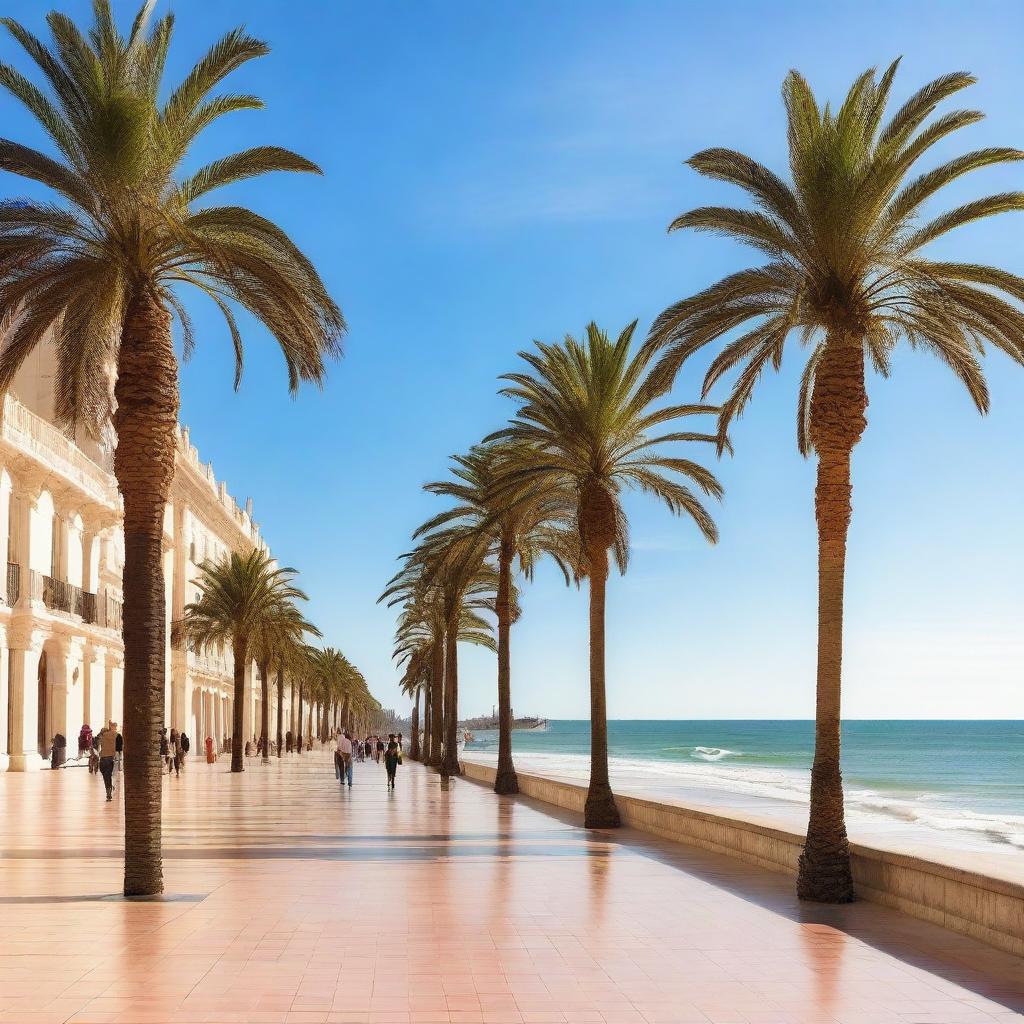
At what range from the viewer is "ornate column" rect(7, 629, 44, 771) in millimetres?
38906

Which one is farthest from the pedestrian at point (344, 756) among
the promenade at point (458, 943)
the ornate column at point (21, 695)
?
the promenade at point (458, 943)

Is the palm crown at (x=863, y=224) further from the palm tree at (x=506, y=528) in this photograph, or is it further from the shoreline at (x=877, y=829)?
the palm tree at (x=506, y=528)

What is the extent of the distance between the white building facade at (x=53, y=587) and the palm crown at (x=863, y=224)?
27042mm

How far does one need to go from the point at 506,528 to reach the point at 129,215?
18.0 m

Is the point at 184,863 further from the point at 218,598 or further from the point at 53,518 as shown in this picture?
the point at 218,598

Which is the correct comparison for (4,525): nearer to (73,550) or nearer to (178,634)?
(73,550)

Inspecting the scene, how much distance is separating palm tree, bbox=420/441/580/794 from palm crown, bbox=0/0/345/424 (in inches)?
429

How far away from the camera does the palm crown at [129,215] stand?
515 inches

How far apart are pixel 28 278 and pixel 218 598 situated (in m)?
36.5

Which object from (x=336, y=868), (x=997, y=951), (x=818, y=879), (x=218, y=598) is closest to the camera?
(x=997, y=951)

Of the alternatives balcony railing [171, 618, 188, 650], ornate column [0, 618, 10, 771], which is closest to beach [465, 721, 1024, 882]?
balcony railing [171, 618, 188, 650]

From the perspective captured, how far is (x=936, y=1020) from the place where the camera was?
24.8 feet

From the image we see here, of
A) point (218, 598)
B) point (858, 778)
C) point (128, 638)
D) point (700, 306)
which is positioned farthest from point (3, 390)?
point (858, 778)

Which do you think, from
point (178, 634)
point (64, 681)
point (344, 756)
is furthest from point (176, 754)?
point (178, 634)
